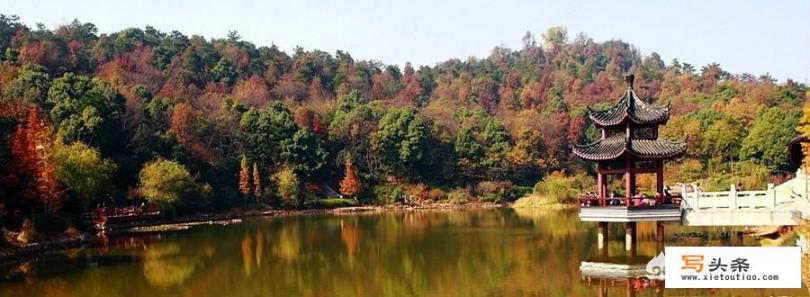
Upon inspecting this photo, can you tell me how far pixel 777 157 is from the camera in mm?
54375

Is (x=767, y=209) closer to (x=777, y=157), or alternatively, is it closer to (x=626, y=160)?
(x=626, y=160)

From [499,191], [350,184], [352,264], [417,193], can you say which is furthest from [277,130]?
[352,264]

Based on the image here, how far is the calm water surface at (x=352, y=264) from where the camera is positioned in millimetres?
21906

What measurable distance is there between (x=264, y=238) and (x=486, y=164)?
123ft

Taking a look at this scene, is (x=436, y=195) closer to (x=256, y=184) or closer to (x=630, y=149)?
(x=256, y=184)

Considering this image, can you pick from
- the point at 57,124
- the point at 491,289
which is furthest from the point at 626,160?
the point at 57,124

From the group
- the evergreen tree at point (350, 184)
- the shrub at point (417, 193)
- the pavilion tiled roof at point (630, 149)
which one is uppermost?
the pavilion tiled roof at point (630, 149)

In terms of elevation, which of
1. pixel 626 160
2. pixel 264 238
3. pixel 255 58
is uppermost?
pixel 255 58

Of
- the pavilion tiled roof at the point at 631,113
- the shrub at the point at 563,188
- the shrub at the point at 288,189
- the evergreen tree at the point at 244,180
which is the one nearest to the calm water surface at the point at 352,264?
the pavilion tiled roof at the point at 631,113

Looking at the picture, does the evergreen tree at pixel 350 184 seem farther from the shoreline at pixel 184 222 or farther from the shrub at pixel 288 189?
the shrub at pixel 288 189

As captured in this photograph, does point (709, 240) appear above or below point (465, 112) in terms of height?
below

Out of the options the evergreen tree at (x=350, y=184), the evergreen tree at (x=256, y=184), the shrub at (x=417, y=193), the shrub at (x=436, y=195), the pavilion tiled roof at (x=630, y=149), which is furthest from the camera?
the shrub at (x=436, y=195)

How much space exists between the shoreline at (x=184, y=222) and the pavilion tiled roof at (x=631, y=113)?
2087 cm

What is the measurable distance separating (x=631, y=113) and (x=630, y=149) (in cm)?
119
